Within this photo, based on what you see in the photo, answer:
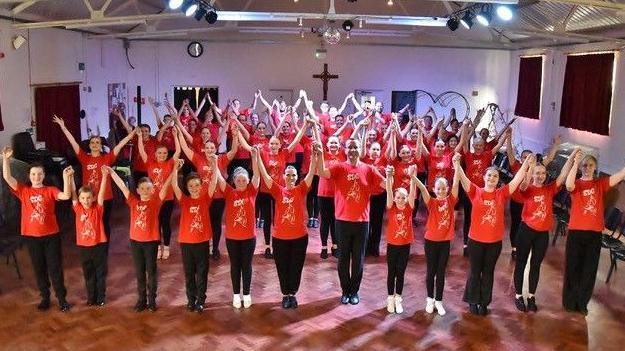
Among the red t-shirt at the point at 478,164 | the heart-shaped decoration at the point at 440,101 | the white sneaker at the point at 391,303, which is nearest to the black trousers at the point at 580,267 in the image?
the white sneaker at the point at 391,303

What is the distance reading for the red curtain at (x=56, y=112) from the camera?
8.88 m

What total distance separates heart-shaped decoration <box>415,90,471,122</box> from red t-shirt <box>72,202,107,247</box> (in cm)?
1028

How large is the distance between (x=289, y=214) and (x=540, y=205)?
2.24 m

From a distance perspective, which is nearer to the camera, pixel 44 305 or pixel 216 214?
pixel 44 305

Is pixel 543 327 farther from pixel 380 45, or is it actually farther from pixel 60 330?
pixel 380 45

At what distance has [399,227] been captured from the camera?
4992 millimetres

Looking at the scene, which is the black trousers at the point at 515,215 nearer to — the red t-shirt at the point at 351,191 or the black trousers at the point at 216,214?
the red t-shirt at the point at 351,191

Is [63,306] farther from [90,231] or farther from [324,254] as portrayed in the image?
[324,254]

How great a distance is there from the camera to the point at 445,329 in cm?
489

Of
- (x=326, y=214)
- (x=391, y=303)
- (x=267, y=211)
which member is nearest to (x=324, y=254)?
(x=326, y=214)

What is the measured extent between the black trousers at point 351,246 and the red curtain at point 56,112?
5927 mm

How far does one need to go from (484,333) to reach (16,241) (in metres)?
4.70

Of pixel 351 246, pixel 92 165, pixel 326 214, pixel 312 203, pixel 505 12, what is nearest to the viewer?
pixel 351 246

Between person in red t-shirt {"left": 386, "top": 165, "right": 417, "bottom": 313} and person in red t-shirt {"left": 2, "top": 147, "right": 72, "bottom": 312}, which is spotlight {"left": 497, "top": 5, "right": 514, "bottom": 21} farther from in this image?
person in red t-shirt {"left": 2, "top": 147, "right": 72, "bottom": 312}
